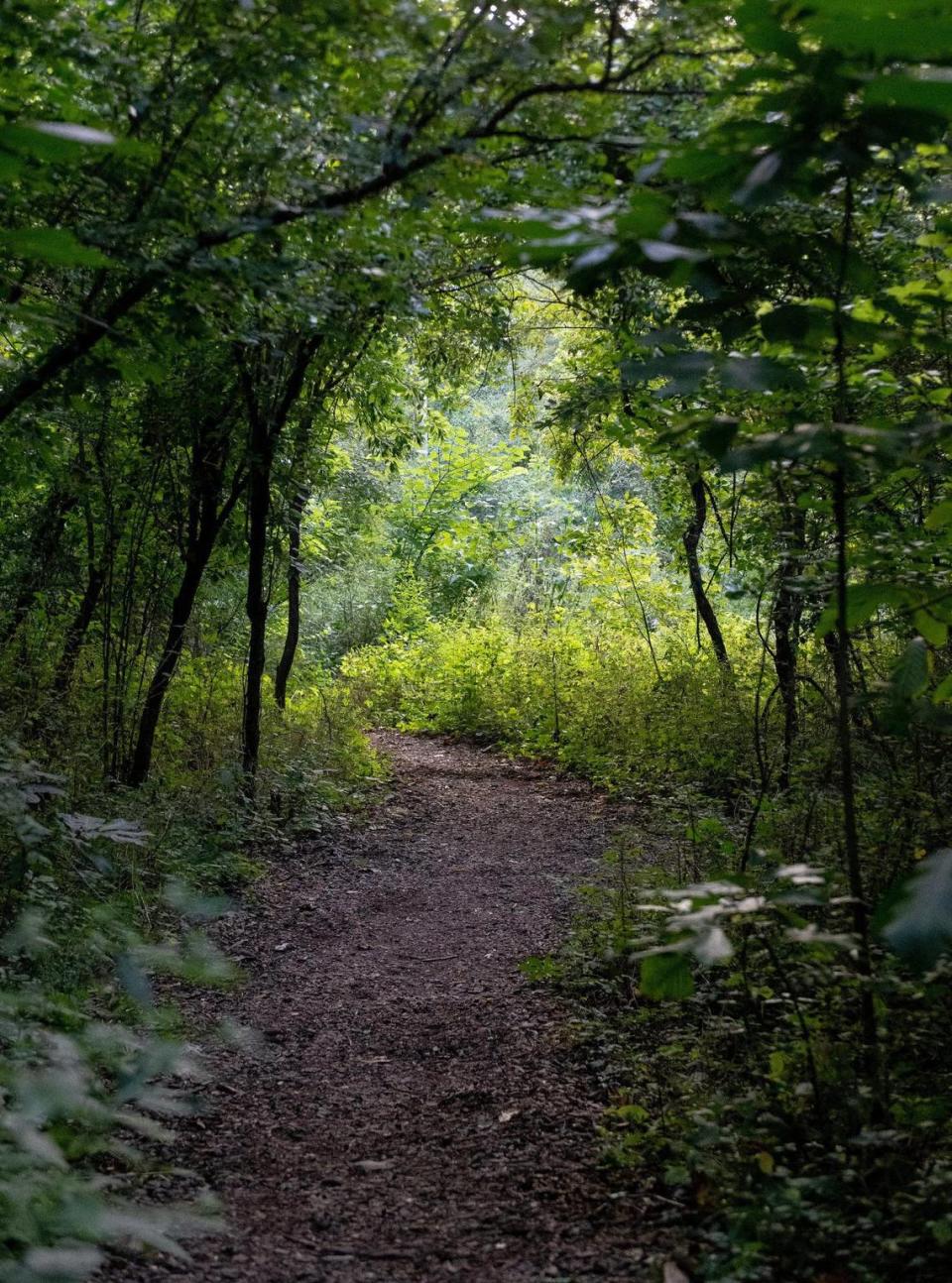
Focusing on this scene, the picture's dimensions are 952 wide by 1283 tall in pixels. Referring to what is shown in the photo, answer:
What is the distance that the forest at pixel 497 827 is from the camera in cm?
178

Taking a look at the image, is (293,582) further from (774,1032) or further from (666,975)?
(666,975)

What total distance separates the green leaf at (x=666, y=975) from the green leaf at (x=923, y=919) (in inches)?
17.8

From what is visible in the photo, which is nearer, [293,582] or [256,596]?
[256,596]

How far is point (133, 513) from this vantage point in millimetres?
7152

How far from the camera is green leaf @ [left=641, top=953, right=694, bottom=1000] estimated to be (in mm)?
1745

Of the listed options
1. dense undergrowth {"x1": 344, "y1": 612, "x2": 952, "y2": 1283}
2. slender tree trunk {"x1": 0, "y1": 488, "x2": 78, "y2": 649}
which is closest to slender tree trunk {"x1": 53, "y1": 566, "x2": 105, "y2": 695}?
slender tree trunk {"x1": 0, "y1": 488, "x2": 78, "y2": 649}

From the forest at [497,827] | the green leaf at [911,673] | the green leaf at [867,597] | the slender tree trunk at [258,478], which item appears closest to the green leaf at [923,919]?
the forest at [497,827]

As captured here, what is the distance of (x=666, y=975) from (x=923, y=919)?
60 centimetres

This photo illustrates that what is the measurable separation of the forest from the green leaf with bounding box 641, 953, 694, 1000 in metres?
0.06

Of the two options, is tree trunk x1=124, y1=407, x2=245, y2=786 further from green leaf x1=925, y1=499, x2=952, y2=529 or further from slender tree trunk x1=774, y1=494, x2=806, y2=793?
green leaf x1=925, y1=499, x2=952, y2=529

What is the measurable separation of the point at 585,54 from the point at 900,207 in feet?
6.53

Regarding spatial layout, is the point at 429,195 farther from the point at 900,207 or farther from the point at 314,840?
the point at 314,840

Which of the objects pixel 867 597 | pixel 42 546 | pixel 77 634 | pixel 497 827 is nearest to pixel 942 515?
pixel 867 597

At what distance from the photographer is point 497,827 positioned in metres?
7.51
